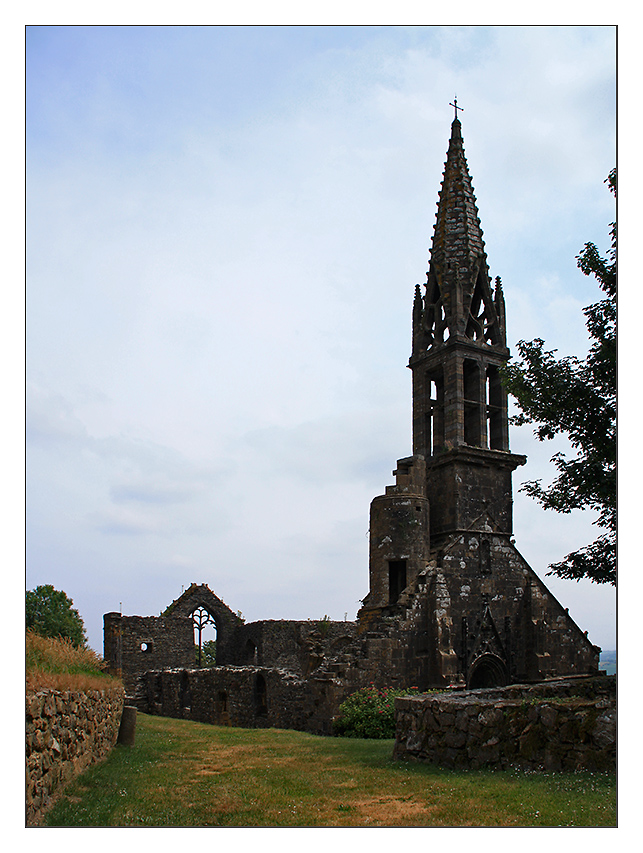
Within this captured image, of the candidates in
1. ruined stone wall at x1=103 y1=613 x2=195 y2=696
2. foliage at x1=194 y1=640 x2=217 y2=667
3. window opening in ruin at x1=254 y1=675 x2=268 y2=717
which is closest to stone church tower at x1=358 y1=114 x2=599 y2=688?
window opening in ruin at x1=254 y1=675 x2=268 y2=717

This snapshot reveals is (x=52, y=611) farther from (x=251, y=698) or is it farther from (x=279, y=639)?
(x=251, y=698)

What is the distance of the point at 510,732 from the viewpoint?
10758 mm

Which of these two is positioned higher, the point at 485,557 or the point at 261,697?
the point at 485,557

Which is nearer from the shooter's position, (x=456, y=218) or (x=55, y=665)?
(x=55, y=665)

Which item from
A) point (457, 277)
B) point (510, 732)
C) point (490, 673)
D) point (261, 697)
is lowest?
point (261, 697)

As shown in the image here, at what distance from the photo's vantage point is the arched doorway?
76.1ft

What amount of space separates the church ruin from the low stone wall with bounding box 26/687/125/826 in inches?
327

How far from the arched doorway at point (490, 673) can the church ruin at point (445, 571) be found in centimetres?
3

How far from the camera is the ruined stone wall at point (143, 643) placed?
33.5m

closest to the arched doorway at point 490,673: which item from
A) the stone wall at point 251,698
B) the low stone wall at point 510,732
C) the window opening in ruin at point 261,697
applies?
the stone wall at point 251,698

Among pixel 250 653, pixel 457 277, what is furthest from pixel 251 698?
pixel 457 277

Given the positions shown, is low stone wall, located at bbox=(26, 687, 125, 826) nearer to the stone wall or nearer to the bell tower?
the stone wall

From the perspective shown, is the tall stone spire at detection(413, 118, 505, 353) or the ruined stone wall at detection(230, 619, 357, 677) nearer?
the tall stone spire at detection(413, 118, 505, 353)

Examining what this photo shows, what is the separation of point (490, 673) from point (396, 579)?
4133mm
